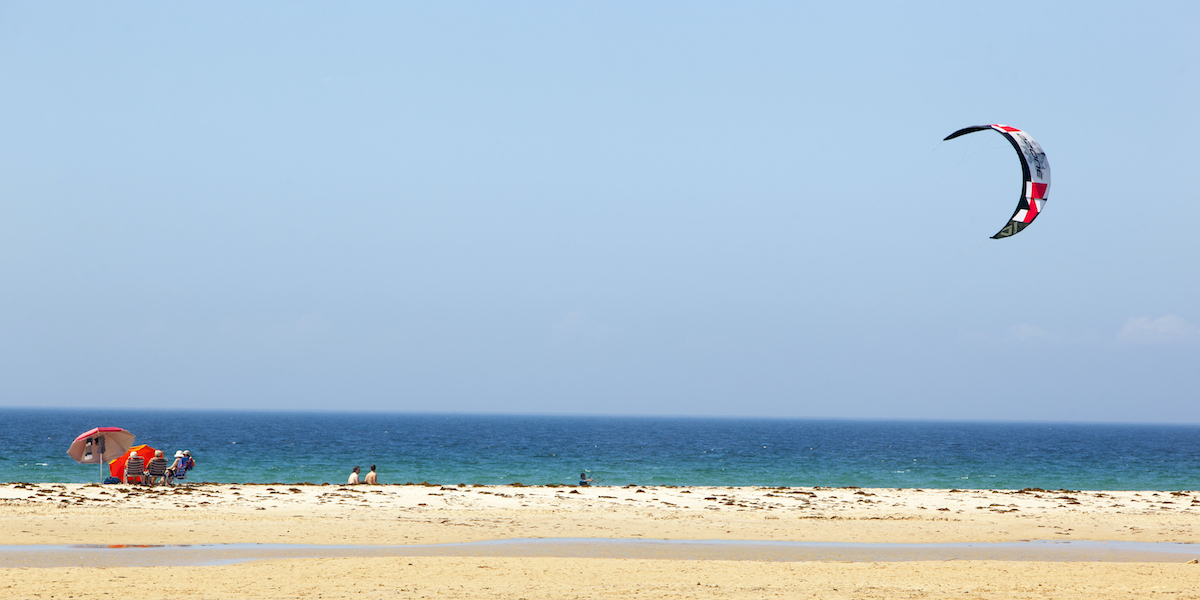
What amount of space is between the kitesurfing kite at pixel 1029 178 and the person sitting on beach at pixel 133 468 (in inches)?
742

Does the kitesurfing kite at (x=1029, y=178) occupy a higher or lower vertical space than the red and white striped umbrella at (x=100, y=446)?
higher

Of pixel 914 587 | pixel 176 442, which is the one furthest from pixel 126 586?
pixel 176 442

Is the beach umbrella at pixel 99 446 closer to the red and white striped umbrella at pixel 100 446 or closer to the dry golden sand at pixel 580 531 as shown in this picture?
the red and white striped umbrella at pixel 100 446

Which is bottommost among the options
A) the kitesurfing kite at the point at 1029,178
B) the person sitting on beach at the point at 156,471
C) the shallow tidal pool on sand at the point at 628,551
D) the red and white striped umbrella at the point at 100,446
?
the shallow tidal pool on sand at the point at 628,551

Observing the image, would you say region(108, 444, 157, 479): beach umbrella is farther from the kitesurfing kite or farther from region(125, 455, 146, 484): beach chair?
the kitesurfing kite

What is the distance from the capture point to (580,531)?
17203 millimetres

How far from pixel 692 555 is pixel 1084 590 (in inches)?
207

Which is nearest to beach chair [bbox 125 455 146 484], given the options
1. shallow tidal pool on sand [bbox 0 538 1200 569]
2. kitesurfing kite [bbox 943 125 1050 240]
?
shallow tidal pool on sand [bbox 0 538 1200 569]

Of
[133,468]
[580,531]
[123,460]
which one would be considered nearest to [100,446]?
[123,460]

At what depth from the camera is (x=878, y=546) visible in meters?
16.1

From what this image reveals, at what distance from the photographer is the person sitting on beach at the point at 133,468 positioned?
874 inches

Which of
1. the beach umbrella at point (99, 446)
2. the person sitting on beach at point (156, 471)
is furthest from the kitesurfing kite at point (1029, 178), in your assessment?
the beach umbrella at point (99, 446)

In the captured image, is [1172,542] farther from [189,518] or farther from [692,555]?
[189,518]

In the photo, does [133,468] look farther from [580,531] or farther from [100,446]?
[580,531]
